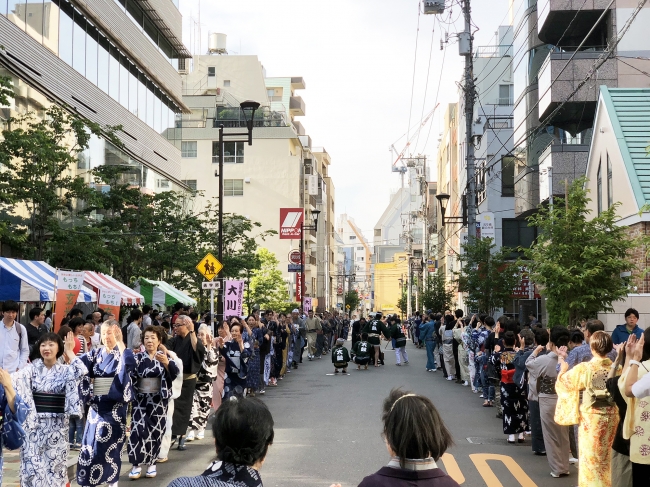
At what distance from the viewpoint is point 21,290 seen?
54.5 feet

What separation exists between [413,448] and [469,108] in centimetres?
2596

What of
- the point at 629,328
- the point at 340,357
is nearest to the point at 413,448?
the point at 629,328

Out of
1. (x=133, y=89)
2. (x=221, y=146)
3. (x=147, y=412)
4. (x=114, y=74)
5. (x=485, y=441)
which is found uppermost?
(x=133, y=89)

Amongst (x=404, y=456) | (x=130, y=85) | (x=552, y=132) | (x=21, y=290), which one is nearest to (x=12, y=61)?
(x=21, y=290)

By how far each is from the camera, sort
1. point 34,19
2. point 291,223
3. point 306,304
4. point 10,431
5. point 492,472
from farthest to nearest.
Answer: point 306,304 < point 291,223 < point 34,19 < point 492,472 < point 10,431

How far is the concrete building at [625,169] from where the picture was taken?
21.9 metres

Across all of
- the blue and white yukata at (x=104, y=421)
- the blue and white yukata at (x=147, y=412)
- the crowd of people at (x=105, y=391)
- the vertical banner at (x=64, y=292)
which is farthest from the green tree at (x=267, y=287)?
the blue and white yukata at (x=104, y=421)

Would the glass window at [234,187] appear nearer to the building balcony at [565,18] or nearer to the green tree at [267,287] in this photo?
the green tree at [267,287]

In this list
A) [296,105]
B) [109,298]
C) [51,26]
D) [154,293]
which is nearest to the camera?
[109,298]

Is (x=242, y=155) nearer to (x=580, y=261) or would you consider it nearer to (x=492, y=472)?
(x=580, y=261)

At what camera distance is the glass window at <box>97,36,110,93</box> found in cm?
3291

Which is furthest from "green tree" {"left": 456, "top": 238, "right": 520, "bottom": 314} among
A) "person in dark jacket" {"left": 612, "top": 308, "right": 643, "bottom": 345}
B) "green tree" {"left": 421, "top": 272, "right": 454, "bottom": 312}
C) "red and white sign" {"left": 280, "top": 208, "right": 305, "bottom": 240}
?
"green tree" {"left": 421, "top": 272, "right": 454, "bottom": 312}

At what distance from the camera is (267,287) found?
5841 cm

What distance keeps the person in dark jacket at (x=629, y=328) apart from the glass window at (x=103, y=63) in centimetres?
2397
